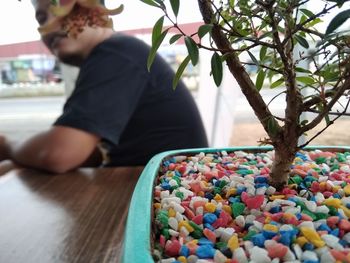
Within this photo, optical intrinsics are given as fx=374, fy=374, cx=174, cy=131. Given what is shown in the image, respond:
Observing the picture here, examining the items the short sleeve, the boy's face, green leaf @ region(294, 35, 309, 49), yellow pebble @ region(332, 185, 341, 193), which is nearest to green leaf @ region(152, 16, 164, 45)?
green leaf @ region(294, 35, 309, 49)

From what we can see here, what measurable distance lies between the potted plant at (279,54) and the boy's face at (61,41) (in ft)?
2.77

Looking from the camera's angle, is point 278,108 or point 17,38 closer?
point 278,108

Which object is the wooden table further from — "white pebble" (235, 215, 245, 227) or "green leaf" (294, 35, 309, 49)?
"green leaf" (294, 35, 309, 49)

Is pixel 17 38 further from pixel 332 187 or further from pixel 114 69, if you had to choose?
pixel 332 187

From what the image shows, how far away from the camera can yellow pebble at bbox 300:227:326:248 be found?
0.27m

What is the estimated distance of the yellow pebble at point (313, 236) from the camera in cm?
27

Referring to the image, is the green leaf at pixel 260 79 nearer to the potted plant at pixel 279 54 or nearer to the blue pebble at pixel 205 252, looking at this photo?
the potted plant at pixel 279 54

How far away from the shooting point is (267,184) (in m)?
0.40

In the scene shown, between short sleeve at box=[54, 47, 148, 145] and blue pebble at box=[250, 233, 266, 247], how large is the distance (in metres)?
0.75

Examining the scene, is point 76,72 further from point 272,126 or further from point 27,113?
point 27,113

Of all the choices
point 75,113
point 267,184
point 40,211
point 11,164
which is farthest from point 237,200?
point 11,164

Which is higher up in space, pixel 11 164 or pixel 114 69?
pixel 114 69

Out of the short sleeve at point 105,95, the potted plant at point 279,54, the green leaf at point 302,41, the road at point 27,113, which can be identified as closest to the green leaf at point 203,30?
the potted plant at point 279,54

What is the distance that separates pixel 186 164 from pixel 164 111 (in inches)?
25.4
